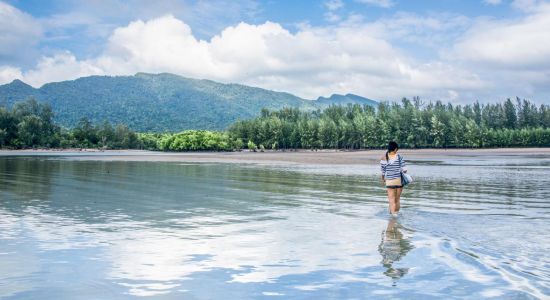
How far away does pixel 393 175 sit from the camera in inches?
674

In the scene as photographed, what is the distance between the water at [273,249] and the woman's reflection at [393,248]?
26mm

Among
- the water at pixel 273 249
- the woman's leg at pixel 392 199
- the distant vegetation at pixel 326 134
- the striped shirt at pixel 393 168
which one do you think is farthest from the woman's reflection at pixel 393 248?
the distant vegetation at pixel 326 134

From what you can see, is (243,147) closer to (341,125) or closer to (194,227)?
(341,125)

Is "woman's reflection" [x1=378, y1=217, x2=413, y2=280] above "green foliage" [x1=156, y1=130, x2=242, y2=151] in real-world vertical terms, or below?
below

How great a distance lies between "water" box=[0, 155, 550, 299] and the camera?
8398mm

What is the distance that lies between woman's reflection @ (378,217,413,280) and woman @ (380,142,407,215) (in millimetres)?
2183

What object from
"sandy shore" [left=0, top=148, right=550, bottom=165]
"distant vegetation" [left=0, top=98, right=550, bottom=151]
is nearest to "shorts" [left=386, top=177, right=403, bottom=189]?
"sandy shore" [left=0, top=148, right=550, bottom=165]

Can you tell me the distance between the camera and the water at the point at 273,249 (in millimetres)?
8398

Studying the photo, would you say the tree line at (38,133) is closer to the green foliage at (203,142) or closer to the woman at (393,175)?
the green foliage at (203,142)

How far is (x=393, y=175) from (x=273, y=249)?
716 centimetres

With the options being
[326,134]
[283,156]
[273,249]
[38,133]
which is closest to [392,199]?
[273,249]

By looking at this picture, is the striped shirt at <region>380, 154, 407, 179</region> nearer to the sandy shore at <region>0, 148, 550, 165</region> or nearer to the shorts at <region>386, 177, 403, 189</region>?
the shorts at <region>386, 177, 403, 189</region>

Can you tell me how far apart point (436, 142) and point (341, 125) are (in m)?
33.0

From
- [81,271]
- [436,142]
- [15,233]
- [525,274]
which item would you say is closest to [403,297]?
[525,274]
